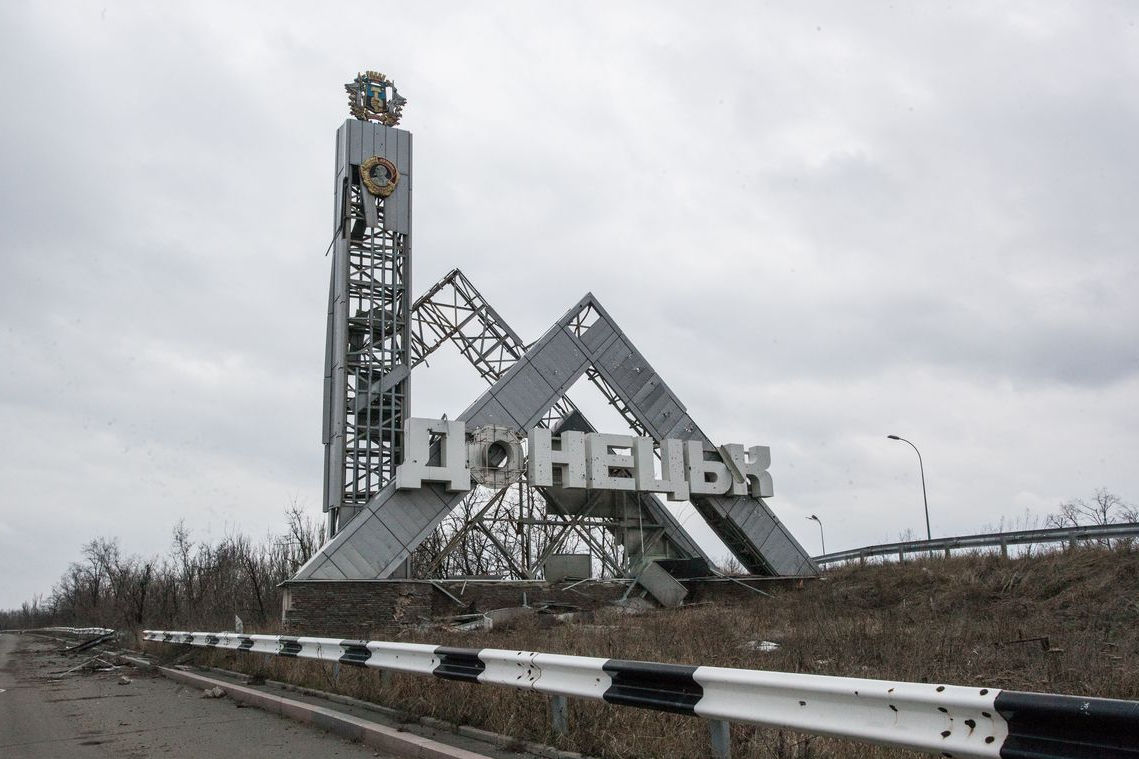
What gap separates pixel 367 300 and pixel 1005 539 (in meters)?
22.2

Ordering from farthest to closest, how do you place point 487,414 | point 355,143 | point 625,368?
point 625,368, point 355,143, point 487,414

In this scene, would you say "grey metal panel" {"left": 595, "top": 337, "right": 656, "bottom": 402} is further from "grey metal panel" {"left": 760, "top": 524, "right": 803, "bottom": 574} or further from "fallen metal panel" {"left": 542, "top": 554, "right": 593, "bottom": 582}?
"grey metal panel" {"left": 760, "top": 524, "right": 803, "bottom": 574}

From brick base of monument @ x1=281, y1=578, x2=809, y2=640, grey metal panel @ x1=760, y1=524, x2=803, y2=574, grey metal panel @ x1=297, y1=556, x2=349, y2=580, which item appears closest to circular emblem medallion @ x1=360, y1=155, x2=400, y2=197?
grey metal panel @ x1=297, y1=556, x2=349, y2=580

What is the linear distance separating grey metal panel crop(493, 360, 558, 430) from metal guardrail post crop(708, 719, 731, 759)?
24.2 meters

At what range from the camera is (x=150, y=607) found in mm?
52969

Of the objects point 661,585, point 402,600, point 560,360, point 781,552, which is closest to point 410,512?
point 402,600

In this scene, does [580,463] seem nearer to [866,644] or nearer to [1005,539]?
[1005,539]

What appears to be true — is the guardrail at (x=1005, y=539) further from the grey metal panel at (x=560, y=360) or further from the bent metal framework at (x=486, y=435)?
the grey metal panel at (x=560, y=360)

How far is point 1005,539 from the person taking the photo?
1020 inches

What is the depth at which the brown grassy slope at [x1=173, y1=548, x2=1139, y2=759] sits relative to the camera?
21.6 ft

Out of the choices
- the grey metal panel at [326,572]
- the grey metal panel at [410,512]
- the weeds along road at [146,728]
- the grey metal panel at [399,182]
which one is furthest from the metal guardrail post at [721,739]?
the grey metal panel at [399,182]

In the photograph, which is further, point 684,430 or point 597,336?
point 684,430

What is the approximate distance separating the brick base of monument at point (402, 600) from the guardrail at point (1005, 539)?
19.5ft

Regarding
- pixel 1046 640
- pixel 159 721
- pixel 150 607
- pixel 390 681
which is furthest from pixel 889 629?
pixel 150 607
